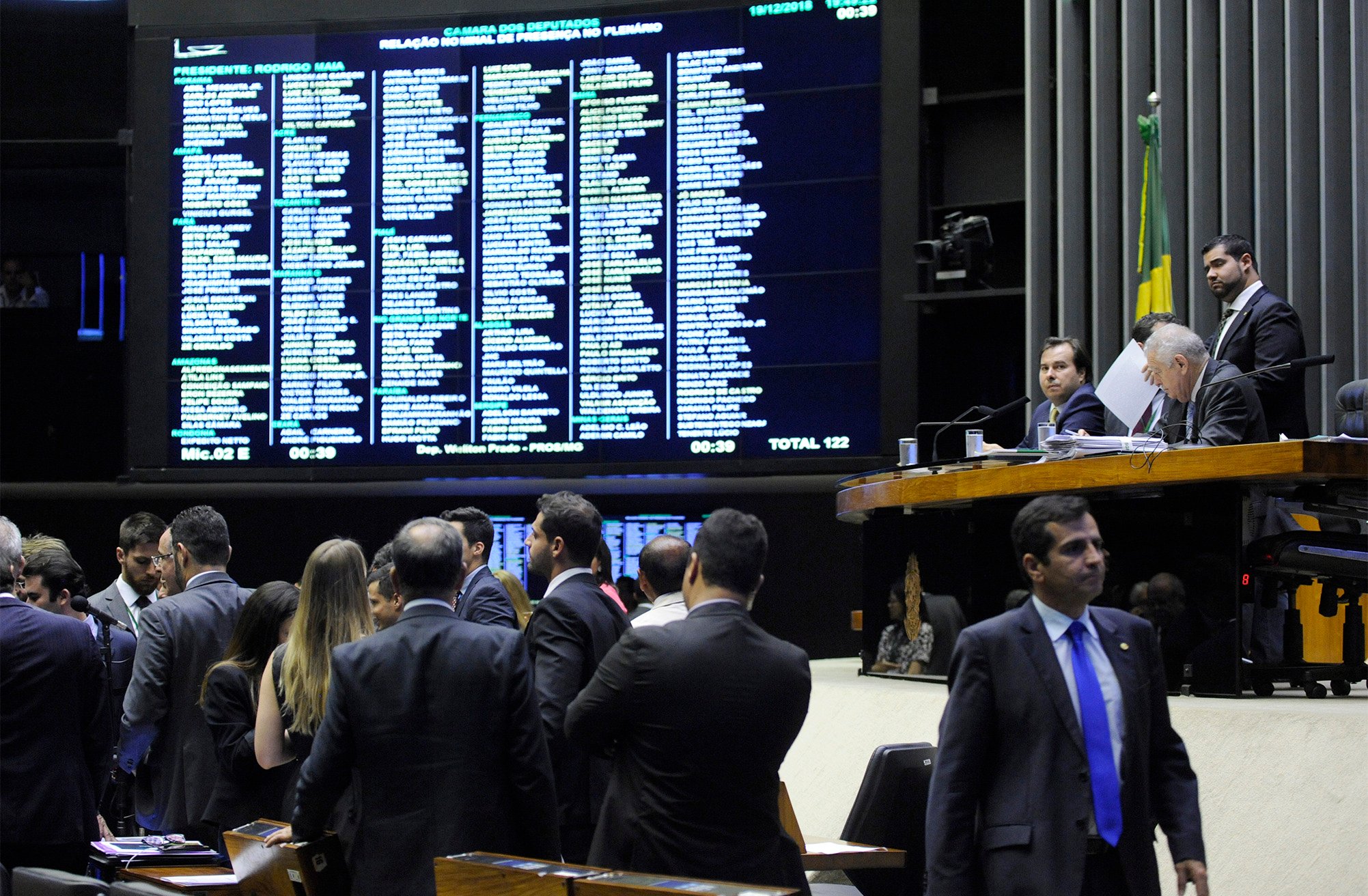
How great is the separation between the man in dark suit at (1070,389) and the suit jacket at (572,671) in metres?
2.70

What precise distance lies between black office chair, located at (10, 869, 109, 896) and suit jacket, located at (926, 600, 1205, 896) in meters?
1.43

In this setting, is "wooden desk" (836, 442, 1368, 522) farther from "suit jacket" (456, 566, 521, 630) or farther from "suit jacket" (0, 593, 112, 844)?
"suit jacket" (0, 593, 112, 844)

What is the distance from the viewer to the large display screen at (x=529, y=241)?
798cm

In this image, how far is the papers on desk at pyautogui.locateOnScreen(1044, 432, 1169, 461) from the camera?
13.8 feet

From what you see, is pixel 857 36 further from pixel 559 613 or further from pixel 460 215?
pixel 559 613

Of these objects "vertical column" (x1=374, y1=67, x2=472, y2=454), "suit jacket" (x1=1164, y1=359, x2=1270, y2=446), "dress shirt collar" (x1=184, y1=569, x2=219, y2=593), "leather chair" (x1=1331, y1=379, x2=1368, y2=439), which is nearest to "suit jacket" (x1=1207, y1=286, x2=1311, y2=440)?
"leather chair" (x1=1331, y1=379, x2=1368, y2=439)

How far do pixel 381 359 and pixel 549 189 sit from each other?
4.28 feet

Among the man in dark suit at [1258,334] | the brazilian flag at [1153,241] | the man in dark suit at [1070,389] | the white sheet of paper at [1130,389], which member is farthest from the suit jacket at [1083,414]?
the brazilian flag at [1153,241]

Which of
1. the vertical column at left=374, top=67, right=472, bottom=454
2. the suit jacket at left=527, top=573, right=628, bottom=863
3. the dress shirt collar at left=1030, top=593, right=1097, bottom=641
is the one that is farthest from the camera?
the vertical column at left=374, top=67, right=472, bottom=454

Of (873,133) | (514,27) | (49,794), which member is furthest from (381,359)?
(49,794)

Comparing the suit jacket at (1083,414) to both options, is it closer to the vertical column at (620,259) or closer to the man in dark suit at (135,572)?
the vertical column at (620,259)

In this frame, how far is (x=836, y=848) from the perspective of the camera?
3.42 meters

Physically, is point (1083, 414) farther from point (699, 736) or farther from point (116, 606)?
point (116, 606)

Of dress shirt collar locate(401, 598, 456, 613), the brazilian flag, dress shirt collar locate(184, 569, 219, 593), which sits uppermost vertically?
the brazilian flag
